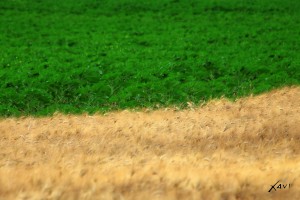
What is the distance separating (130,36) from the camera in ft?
79.9

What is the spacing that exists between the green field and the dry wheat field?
21.3 ft

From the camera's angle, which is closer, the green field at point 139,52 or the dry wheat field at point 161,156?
the dry wheat field at point 161,156

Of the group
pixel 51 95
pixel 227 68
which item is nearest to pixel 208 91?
pixel 227 68

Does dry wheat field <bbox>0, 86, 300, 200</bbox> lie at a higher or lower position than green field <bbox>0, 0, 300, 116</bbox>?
higher

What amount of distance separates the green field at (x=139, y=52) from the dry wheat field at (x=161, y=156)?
651 centimetres

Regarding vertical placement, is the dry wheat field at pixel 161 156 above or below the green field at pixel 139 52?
above

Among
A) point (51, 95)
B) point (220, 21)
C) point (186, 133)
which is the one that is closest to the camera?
point (186, 133)

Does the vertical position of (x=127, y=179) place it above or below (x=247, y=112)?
above

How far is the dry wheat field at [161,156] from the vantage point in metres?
3.84

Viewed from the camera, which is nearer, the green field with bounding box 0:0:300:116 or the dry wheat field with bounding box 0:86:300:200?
the dry wheat field with bounding box 0:86:300:200

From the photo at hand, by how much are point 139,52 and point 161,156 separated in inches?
624

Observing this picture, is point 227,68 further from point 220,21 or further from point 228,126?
point 228,126

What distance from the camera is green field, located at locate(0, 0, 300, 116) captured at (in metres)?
16.5

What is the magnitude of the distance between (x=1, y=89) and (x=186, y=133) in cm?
1078
